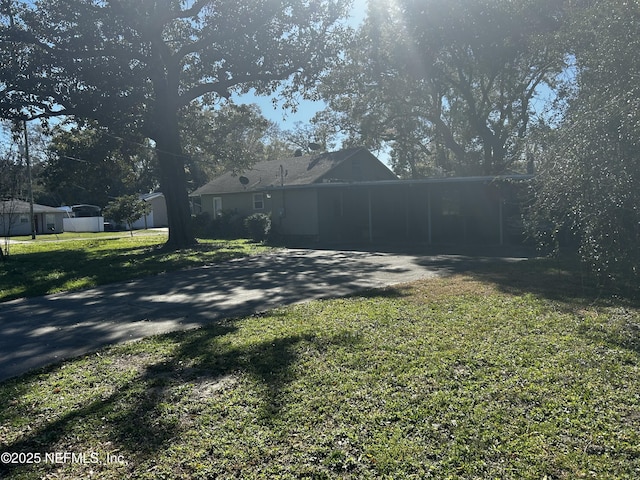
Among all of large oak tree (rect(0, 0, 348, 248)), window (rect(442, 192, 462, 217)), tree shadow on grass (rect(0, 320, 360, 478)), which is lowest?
tree shadow on grass (rect(0, 320, 360, 478))

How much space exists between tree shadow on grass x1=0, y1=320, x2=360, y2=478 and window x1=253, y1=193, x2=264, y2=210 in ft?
65.9

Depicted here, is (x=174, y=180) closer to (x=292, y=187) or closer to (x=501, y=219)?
(x=292, y=187)

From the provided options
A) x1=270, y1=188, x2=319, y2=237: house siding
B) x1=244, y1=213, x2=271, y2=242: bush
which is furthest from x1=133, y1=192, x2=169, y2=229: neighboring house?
x1=270, y1=188, x2=319, y2=237: house siding

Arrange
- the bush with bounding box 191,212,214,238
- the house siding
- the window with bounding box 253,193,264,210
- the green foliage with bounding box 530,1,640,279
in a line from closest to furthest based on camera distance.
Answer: the green foliage with bounding box 530,1,640,279
the house siding
the window with bounding box 253,193,264,210
the bush with bounding box 191,212,214,238

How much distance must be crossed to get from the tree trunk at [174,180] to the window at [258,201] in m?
6.34

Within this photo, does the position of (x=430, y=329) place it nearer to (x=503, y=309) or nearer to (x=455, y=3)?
(x=503, y=309)

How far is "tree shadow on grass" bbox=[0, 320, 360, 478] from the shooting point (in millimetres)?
3551

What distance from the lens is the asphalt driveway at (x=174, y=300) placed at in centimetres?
645

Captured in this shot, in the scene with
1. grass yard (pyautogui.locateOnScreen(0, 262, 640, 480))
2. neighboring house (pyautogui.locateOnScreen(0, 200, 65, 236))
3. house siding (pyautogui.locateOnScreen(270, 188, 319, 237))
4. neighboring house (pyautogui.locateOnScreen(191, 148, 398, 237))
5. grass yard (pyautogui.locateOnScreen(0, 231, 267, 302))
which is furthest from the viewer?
neighboring house (pyautogui.locateOnScreen(0, 200, 65, 236))

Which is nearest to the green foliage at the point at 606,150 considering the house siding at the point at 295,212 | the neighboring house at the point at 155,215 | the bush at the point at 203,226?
the house siding at the point at 295,212

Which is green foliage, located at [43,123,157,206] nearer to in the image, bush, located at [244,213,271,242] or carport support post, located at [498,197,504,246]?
bush, located at [244,213,271,242]

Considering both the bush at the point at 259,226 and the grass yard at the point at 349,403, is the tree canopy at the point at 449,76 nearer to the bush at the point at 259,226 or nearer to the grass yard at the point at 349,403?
the bush at the point at 259,226

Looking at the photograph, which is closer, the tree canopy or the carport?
the carport

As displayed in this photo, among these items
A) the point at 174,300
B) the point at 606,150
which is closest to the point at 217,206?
the point at 174,300
